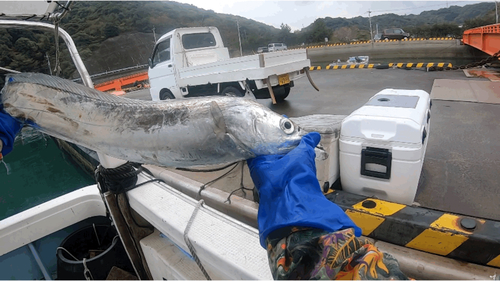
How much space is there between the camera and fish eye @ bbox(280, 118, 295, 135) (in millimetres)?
1353

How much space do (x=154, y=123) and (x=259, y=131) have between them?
1.78 ft

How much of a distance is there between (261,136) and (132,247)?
75.3 inches

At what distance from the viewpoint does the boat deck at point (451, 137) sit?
2.62m

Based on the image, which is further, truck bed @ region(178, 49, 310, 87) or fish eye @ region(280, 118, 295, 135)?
truck bed @ region(178, 49, 310, 87)

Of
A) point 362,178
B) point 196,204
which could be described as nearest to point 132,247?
point 196,204

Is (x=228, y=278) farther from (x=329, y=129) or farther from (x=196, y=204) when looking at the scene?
(x=329, y=129)

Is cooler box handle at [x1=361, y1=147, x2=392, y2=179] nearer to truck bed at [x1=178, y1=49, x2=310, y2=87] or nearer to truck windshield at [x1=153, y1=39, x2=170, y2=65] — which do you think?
truck bed at [x1=178, y1=49, x2=310, y2=87]

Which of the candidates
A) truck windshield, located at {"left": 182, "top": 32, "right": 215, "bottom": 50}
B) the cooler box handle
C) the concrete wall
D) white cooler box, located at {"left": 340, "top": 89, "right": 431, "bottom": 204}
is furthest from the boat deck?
the concrete wall

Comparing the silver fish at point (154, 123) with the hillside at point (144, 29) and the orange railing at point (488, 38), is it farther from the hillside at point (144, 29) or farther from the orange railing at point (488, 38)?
the hillside at point (144, 29)

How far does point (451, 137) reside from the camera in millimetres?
3979

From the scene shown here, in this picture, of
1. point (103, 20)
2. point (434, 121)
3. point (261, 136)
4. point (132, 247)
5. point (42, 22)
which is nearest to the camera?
point (261, 136)

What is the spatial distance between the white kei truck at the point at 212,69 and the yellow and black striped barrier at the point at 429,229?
11.8 feet

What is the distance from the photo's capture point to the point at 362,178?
7.71 ft

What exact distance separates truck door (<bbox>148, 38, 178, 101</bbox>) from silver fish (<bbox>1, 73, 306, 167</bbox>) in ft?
18.6
